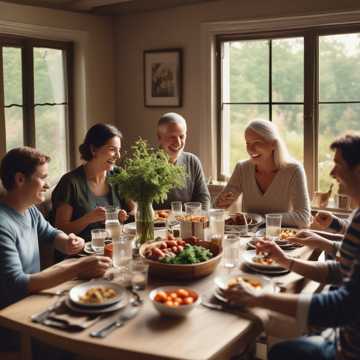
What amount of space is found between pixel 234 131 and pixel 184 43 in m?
0.86

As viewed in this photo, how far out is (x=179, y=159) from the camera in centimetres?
353

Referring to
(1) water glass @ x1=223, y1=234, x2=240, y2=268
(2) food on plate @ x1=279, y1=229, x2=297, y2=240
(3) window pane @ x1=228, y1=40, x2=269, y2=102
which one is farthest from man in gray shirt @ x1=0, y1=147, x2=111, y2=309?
(3) window pane @ x1=228, y1=40, x2=269, y2=102

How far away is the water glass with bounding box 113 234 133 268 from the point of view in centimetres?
214

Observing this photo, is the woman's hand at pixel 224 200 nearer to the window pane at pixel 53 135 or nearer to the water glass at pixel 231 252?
the water glass at pixel 231 252

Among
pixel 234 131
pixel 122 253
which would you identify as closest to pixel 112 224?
pixel 122 253

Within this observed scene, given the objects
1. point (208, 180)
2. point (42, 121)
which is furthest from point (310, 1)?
point (42, 121)

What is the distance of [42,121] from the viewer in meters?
4.57

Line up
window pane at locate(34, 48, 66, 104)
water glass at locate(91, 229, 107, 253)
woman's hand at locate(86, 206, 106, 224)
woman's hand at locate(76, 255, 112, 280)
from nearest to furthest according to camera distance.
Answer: woman's hand at locate(76, 255, 112, 280)
water glass at locate(91, 229, 107, 253)
woman's hand at locate(86, 206, 106, 224)
window pane at locate(34, 48, 66, 104)

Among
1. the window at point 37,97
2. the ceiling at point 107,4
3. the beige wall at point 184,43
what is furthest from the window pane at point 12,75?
the beige wall at point 184,43

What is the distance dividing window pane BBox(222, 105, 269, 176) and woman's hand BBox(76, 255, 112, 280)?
102 inches

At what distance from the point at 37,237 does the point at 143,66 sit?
2744mm

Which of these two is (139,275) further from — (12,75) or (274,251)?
(12,75)

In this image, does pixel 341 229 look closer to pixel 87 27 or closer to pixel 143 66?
pixel 143 66

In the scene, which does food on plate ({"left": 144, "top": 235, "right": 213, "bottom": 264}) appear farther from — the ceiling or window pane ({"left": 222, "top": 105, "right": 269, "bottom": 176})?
the ceiling
